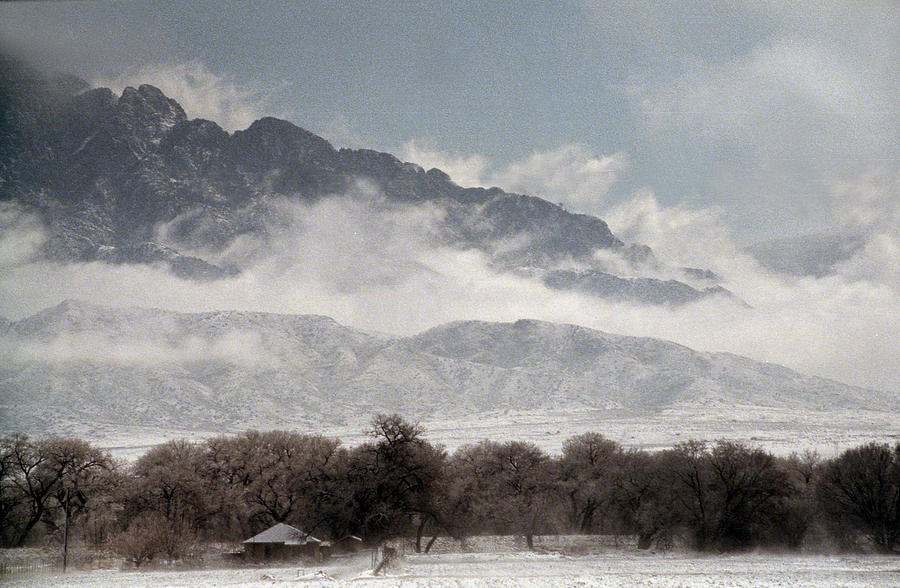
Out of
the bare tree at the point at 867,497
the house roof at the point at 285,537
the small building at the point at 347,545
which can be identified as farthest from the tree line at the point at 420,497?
the house roof at the point at 285,537

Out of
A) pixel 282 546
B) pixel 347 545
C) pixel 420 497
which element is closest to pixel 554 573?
pixel 420 497

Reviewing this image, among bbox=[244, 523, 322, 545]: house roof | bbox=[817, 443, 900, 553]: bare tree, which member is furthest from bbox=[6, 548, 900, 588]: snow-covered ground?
bbox=[817, 443, 900, 553]: bare tree

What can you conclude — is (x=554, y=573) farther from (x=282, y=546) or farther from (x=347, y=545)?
(x=282, y=546)

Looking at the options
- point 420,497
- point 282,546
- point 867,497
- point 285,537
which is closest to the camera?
point 282,546

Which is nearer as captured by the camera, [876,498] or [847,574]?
[847,574]

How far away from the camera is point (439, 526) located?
73062 millimetres

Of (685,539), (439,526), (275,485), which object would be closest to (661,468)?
(685,539)

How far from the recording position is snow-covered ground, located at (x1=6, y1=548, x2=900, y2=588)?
44750 millimetres

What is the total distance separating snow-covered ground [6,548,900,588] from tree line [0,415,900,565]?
6947 millimetres

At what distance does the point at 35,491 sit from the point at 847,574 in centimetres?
7087

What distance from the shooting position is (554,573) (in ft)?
164

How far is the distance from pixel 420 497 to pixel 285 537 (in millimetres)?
12737

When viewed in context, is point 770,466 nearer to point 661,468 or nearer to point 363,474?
point 661,468

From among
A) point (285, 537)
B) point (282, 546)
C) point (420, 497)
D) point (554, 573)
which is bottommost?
point (554, 573)
